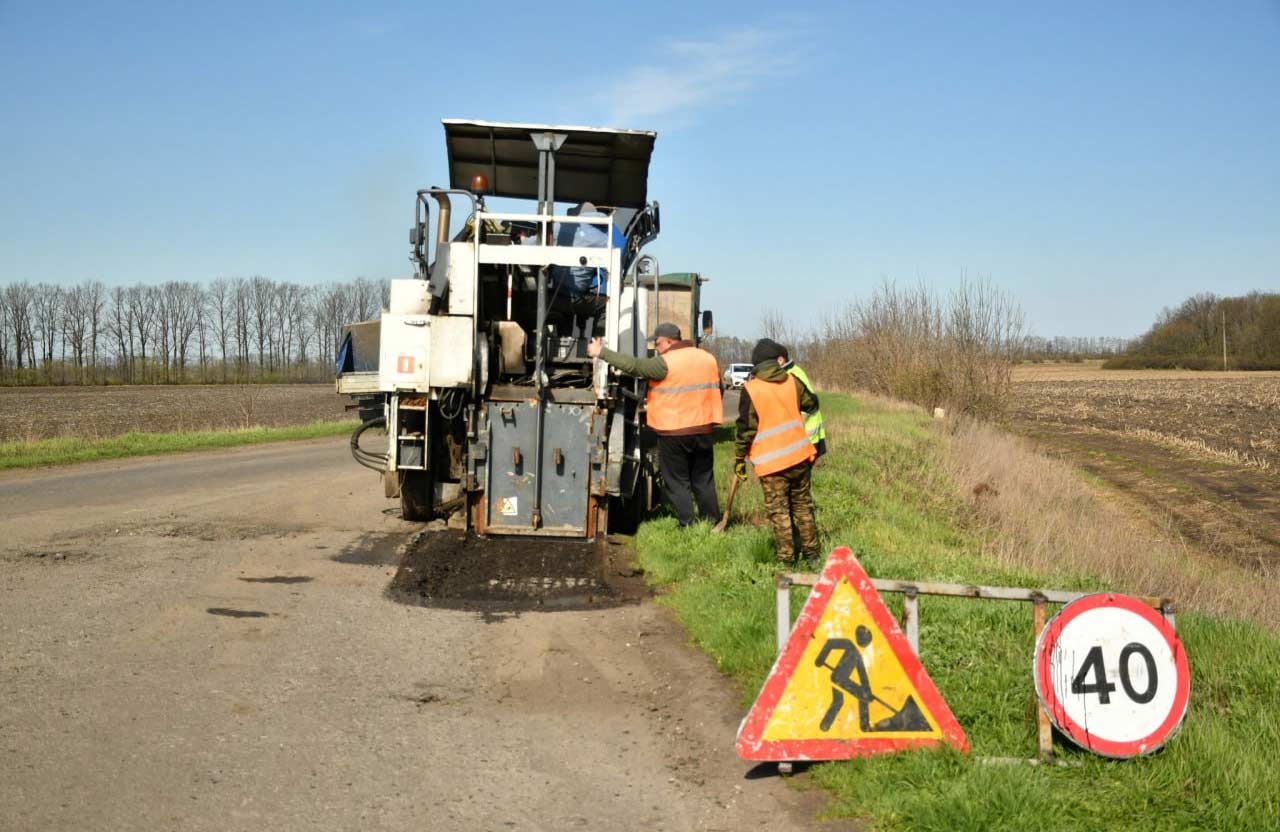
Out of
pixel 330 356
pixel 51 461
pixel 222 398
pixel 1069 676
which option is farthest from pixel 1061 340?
pixel 1069 676

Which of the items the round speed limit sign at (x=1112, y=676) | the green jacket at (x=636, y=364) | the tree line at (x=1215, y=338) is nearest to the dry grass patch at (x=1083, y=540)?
the green jacket at (x=636, y=364)

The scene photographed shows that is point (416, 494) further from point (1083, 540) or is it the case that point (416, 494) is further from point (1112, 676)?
point (1112, 676)

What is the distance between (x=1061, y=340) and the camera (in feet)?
415

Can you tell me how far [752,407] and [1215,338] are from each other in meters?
91.7

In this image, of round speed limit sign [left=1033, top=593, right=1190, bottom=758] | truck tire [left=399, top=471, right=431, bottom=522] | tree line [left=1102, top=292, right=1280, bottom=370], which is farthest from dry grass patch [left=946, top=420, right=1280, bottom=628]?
tree line [left=1102, top=292, right=1280, bottom=370]

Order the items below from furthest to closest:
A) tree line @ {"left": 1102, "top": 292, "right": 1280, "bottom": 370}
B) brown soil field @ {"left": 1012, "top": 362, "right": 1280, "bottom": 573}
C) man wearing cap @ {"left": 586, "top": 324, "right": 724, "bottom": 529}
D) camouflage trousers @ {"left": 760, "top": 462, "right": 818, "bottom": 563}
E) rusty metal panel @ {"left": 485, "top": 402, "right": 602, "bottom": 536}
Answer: tree line @ {"left": 1102, "top": 292, "right": 1280, "bottom": 370} → brown soil field @ {"left": 1012, "top": 362, "right": 1280, "bottom": 573} → man wearing cap @ {"left": 586, "top": 324, "right": 724, "bottom": 529} → rusty metal panel @ {"left": 485, "top": 402, "right": 602, "bottom": 536} → camouflage trousers @ {"left": 760, "top": 462, "right": 818, "bottom": 563}

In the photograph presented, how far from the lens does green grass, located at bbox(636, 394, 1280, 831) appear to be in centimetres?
410

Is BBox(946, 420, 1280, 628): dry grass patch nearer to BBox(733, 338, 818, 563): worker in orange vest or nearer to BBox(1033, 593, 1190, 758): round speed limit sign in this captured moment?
BBox(733, 338, 818, 563): worker in orange vest

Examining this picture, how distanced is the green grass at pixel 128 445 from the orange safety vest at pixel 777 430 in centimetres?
1311

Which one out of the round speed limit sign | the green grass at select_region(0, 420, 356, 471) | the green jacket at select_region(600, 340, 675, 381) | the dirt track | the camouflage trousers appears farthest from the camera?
the green grass at select_region(0, 420, 356, 471)

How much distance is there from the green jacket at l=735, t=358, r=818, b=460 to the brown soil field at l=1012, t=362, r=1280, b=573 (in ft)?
22.9

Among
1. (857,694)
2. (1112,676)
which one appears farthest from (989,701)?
(857,694)

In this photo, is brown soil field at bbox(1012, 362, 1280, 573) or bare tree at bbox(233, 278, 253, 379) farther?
bare tree at bbox(233, 278, 253, 379)

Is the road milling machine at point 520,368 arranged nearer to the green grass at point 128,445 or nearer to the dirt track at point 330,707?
the dirt track at point 330,707
